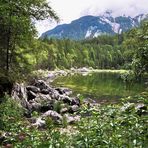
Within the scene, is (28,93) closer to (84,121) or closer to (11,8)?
(11,8)

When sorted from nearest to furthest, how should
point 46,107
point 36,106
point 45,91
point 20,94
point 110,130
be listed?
1. point 110,130
2. point 20,94
3. point 36,106
4. point 46,107
5. point 45,91

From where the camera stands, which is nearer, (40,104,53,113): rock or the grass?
the grass

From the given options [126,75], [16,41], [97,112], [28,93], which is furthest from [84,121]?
[28,93]

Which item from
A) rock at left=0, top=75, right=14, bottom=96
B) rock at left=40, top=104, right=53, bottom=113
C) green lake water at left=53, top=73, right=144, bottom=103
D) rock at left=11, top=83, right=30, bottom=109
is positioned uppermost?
rock at left=0, top=75, right=14, bottom=96

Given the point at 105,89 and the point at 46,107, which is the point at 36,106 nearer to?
the point at 46,107

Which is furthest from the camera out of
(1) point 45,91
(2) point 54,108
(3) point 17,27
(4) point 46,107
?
(1) point 45,91

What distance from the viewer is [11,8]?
2784 cm

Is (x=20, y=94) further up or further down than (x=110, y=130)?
further down

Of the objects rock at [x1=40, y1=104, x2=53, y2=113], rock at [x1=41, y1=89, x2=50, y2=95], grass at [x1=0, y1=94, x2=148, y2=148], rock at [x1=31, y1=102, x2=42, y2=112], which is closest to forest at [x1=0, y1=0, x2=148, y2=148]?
grass at [x1=0, y1=94, x2=148, y2=148]

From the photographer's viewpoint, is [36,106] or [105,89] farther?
[105,89]

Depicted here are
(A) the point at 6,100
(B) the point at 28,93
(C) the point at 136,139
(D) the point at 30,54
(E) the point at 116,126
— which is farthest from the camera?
(B) the point at 28,93

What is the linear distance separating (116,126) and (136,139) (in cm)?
72

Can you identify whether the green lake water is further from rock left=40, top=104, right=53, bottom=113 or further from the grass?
the grass

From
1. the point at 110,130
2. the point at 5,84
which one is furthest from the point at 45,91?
the point at 110,130
